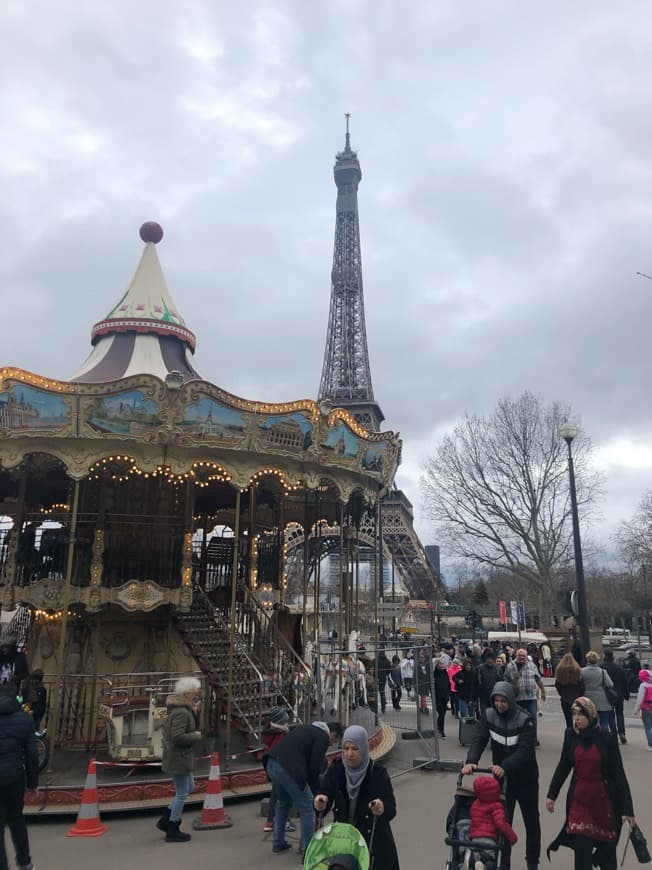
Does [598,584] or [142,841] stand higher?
[598,584]

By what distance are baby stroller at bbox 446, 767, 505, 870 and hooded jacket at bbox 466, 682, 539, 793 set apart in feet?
0.90

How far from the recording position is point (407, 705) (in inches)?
728

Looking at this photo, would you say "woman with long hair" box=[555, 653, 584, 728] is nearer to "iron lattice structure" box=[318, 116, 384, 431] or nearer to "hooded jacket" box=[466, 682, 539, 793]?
"hooded jacket" box=[466, 682, 539, 793]

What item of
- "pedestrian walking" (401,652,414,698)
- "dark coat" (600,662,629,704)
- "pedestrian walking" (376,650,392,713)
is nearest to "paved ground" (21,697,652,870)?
"dark coat" (600,662,629,704)

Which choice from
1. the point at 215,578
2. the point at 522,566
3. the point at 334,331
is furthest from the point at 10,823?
the point at 334,331

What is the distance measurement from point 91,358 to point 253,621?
22.5 feet

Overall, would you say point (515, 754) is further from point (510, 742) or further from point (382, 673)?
point (382, 673)

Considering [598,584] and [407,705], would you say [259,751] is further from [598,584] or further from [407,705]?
[598,584]

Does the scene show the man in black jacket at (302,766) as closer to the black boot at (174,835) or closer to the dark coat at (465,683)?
the black boot at (174,835)

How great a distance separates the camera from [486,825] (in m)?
4.39

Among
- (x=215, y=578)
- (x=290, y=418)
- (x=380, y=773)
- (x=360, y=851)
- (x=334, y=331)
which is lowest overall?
(x=360, y=851)

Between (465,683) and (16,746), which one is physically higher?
(16,746)

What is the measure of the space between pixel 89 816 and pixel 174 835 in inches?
43.7

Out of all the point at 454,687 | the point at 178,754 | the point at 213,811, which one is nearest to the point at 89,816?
the point at 213,811
